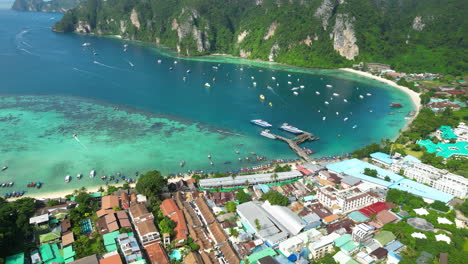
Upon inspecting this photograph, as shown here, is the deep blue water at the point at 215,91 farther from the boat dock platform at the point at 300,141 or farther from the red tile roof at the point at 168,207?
the red tile roof at the point at 168,207

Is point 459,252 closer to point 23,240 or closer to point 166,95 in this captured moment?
point 23,240

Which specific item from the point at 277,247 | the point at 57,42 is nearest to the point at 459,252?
the point at 277,247

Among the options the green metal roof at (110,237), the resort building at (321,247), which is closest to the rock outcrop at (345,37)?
the resort building at (321,247)

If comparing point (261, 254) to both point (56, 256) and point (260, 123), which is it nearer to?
point (56, 256)

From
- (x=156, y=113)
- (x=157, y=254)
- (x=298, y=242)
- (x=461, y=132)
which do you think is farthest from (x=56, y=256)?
(x=461, y=132)

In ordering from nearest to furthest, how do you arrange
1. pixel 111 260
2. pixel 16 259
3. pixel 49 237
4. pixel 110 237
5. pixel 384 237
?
pixel 111 260 < pixel 16 259 < pixel 49 237 < pixel 110 237 < pixel 384 237

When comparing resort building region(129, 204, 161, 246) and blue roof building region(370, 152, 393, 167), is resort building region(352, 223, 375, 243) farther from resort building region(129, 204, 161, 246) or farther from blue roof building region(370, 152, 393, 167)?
resort building region(129, 204, 161, 246)
